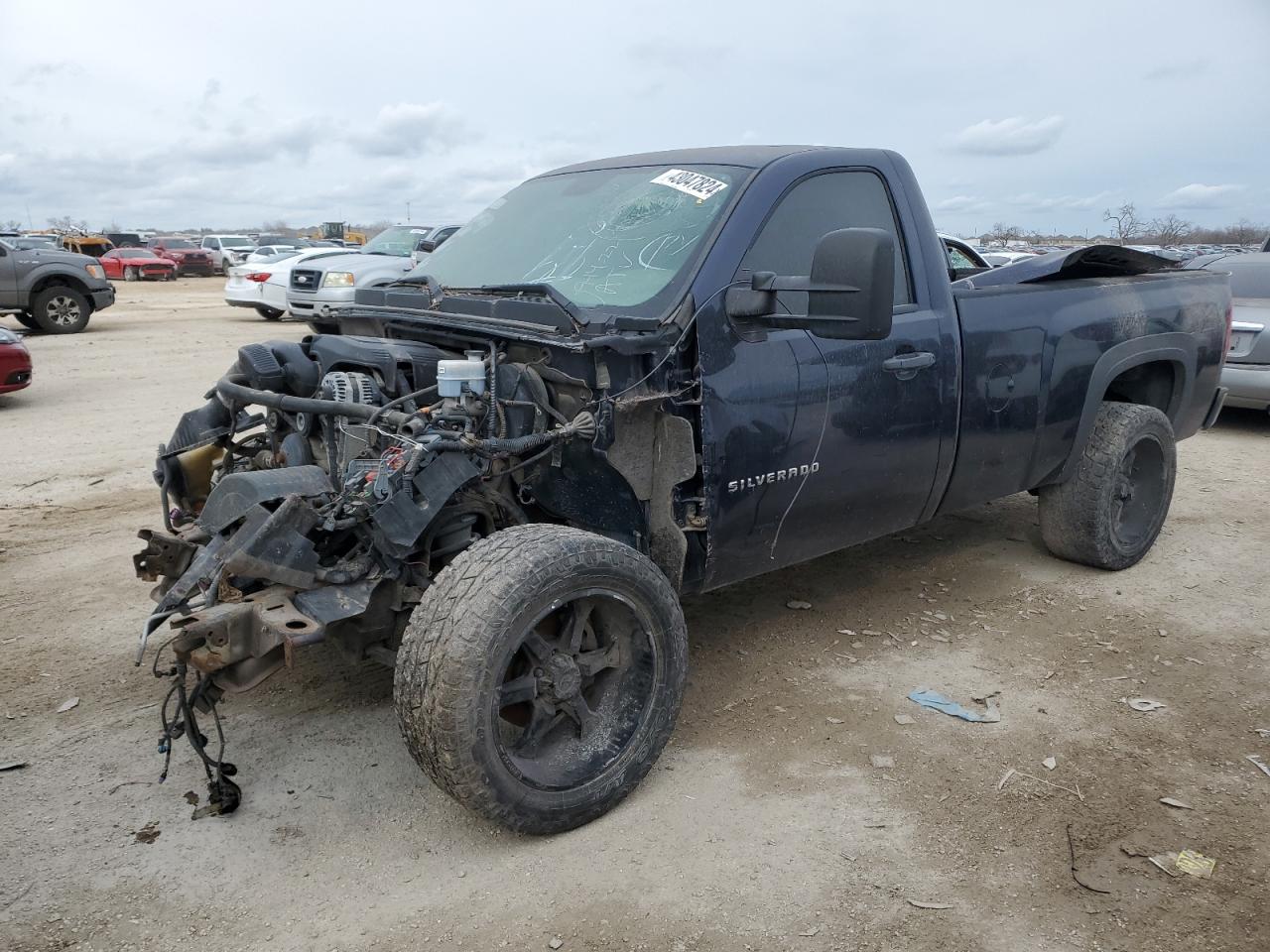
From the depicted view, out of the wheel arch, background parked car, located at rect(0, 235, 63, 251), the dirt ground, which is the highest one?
background parked car, located at rect(0, 235, 63, 251)

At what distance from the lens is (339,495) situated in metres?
2.99

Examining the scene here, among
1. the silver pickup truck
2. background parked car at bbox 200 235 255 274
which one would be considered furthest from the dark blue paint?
background parked car at bbox 200 235 255 274

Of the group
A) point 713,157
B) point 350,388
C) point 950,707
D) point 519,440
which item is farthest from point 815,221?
point 950,707

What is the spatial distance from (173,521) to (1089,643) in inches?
150

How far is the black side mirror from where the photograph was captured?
293 cm

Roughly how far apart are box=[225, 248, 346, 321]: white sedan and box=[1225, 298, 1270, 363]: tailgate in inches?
483

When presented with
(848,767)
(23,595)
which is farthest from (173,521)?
(848,767)

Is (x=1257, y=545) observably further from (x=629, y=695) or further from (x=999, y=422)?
(x=629, y=695)

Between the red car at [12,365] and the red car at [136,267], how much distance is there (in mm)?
27294

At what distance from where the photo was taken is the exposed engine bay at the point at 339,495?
2.75 metres

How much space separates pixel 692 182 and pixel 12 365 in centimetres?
797

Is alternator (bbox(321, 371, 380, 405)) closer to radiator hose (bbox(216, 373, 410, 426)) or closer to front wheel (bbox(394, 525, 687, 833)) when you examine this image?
radiator hose (bbox(216, 373, 410, 426))

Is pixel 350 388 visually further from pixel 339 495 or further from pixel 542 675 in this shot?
pixel 542 675

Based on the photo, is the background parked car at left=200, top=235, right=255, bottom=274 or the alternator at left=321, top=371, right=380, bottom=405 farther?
the background parked car at left=200, top=235, right=255, bottom=274
